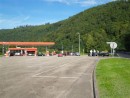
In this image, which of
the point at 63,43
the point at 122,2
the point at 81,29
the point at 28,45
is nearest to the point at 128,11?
the point at 122,2

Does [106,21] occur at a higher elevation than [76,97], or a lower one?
higher

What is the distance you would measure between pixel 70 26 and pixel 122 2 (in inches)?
1338

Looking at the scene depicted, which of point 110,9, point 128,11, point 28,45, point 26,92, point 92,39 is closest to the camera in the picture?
point 26,92

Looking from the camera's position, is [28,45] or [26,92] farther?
[28,45]

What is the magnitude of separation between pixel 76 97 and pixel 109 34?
161 meters

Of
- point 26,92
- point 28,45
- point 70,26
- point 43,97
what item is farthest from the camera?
point 70,26

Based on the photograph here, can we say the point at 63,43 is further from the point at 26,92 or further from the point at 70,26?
the point at 26,92

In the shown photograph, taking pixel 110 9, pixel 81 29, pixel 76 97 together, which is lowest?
pixel 76 97

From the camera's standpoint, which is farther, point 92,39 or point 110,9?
point 110,9

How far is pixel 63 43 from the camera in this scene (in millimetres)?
182875

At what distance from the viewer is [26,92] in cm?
1334

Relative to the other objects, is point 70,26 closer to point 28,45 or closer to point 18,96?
Result: point 28,45

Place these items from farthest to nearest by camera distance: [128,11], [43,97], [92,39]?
[128,11]
[92,39]
[43,97]

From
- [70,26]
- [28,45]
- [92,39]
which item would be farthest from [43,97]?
[70,26]
